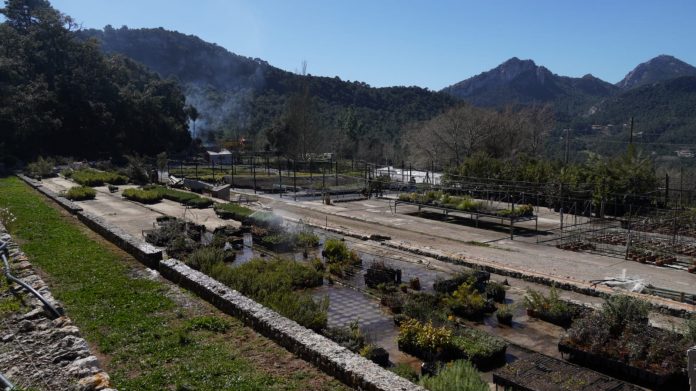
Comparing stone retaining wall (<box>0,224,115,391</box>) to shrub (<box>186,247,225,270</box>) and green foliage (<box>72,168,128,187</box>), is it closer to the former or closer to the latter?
shrub (<box>186,247,225,270</box>)

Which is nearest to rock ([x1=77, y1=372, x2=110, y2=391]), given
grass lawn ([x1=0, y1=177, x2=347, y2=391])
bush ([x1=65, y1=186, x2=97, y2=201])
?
grass lawn ([x1=0, y1=177, x2=347, y2=391])

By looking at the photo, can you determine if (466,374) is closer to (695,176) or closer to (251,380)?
(251,380)

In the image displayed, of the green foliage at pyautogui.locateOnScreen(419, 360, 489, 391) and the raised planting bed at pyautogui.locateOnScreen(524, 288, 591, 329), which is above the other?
the green foliage at pyautogui.locateOnScreen(419, 360, 489, 391)

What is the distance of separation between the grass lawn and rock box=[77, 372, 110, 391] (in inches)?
12.6

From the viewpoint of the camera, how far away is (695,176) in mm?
36125

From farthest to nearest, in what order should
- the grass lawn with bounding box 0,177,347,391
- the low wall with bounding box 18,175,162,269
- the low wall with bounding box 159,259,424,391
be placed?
the low wall with bounding box 18,175,162,269 → the grass lawn with bounding box 0,177,347,391 → the low wall with bounding box 159,259,424,391

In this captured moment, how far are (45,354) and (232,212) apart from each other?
53.6 ft

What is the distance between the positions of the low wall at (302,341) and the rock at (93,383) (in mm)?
2704

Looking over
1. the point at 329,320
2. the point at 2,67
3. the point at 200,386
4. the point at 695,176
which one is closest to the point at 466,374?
the point at 200,386

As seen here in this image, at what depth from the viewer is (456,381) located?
6703 millimetres

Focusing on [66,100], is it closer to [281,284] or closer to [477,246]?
[477,246]

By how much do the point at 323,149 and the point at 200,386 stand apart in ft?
219

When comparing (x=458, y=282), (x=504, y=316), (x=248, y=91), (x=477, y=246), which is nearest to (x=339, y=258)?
(x=458, y=282)

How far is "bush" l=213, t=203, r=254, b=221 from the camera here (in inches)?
909
